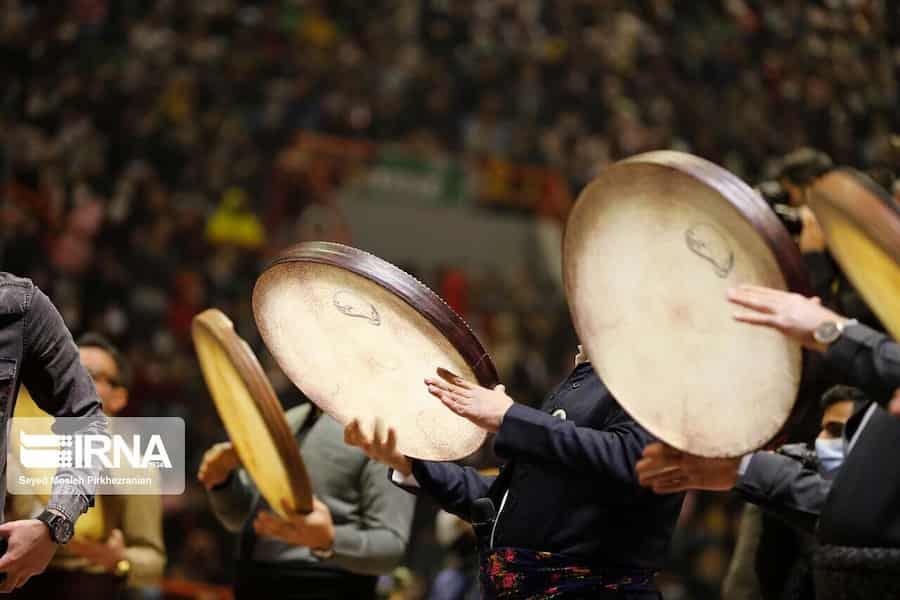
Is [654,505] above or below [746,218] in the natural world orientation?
below

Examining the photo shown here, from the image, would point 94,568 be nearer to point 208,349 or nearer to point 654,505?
point 208,349

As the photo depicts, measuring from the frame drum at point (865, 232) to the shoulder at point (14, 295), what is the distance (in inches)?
59.8

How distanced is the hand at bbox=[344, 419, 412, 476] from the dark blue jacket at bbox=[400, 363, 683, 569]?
0.24m

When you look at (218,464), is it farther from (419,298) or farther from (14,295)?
(419,298)

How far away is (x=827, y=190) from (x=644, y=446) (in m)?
0.62

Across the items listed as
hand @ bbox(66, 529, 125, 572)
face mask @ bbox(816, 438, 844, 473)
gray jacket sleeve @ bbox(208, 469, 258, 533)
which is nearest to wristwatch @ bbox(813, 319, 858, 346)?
face mask @ bbox(816, 438, 844, 473)

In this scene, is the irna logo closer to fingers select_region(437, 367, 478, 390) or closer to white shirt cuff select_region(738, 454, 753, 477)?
fingers select_region(437, 367, 478, 390)

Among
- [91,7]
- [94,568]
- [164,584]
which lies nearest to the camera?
[94,568]

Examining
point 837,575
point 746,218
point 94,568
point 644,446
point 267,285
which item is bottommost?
point 94,568

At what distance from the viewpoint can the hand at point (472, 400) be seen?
226 centimetres

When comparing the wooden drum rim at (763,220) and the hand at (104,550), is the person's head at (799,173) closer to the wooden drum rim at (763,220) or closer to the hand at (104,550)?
the wooden drum rim at (763,220)

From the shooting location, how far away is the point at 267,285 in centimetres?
262

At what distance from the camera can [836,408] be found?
302 cm

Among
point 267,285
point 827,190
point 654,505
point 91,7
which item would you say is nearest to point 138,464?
point 267,285
